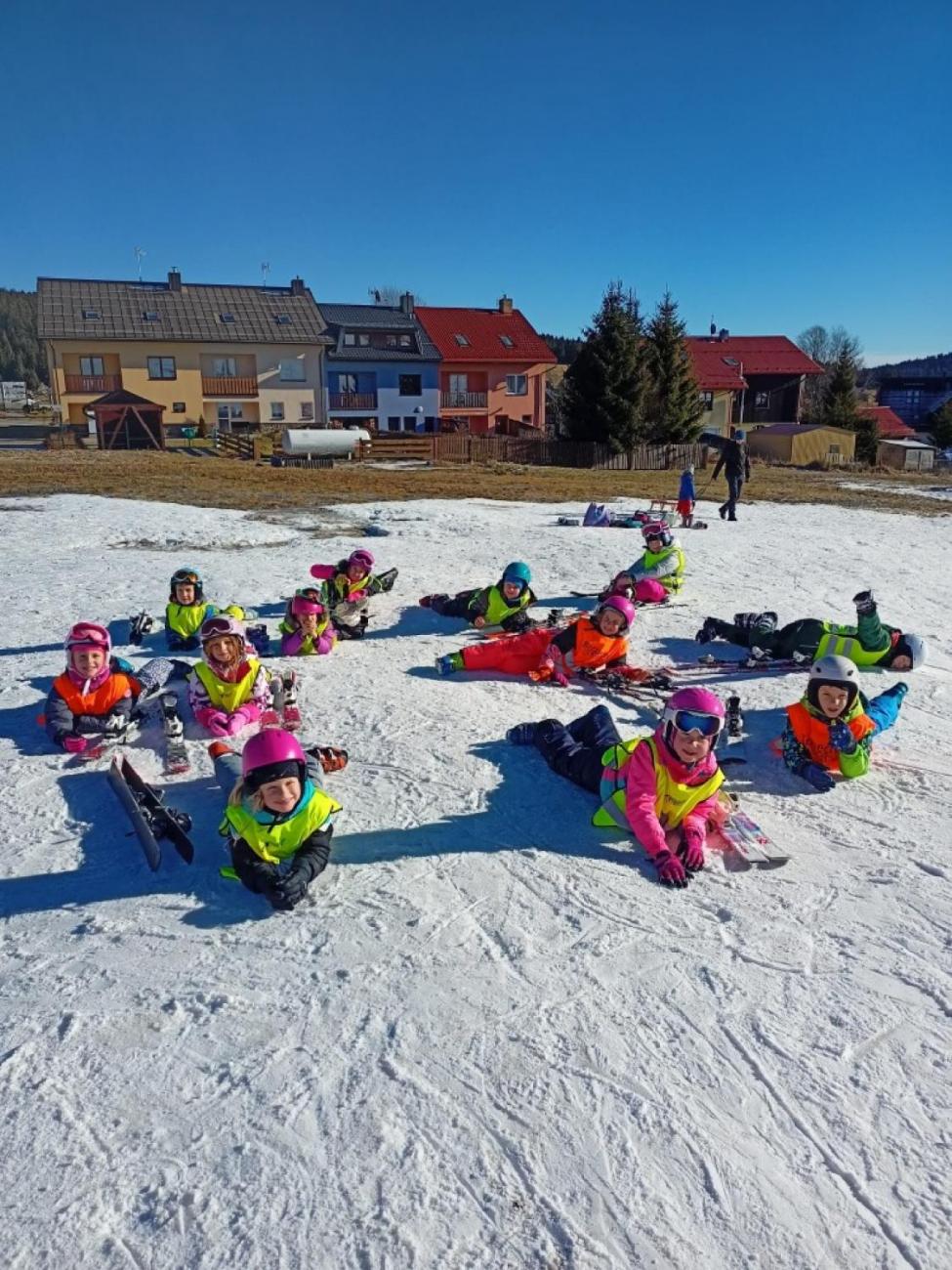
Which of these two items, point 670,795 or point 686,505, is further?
point 686,505

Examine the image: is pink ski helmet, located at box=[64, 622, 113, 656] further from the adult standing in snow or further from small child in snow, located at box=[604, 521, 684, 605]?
the adult standing in snow

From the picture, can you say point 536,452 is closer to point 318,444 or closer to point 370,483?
point 318,444

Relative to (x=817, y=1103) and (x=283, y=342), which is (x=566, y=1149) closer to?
(x=817, y=1103)

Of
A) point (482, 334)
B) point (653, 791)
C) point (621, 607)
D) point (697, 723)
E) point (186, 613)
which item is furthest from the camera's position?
point (482, 334)

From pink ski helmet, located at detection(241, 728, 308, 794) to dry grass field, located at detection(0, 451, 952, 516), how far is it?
1308 centimetres

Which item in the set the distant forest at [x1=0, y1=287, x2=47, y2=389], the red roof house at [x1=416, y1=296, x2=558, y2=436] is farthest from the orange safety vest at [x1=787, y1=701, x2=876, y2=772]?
the distant forest at [x1=0, y1=287, x2=47, y2=389]

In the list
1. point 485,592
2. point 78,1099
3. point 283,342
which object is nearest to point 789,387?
point 283,342

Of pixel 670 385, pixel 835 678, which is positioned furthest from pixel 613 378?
pixel 835 678

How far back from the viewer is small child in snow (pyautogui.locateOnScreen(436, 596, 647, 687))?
708cm

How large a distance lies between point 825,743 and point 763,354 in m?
51.8

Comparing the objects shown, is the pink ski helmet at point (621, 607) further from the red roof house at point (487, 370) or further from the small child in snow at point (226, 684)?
the red roof house at point (487, 370)

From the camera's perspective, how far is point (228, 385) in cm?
4231

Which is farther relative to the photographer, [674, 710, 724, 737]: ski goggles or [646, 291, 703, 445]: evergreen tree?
[646, 291, 703, 445]: evergreen tree

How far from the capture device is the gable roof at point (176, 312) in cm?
4012
